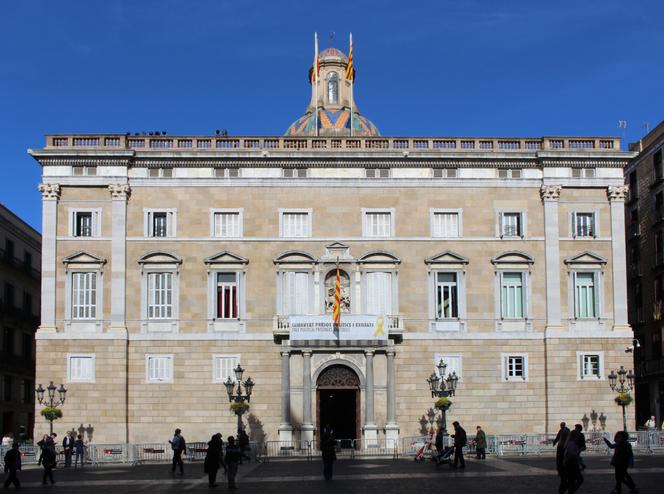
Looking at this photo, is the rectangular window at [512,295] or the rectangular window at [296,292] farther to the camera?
the rectangular window at [512,295]

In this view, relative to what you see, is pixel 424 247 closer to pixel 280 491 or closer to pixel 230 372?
pixel 230 372

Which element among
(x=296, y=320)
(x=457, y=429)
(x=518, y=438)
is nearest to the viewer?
(x=457, y=429)

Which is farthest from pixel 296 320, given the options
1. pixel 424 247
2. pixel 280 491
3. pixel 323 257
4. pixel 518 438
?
pixel 280 491

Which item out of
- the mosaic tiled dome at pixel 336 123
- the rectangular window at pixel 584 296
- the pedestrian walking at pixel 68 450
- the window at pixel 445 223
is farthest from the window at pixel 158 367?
the mosaic tiled dome at pixel 336 123

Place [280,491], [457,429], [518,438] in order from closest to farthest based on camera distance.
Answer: [280,491] < [457,429] < [518,438]

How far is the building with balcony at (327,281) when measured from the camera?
48375 millimetres

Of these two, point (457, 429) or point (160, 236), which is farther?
point (160, 236)

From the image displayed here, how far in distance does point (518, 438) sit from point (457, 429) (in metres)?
10.4

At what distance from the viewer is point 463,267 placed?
49500 mm

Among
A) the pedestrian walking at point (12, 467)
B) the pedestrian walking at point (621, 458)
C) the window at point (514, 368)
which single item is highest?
the window at point (514, 368)

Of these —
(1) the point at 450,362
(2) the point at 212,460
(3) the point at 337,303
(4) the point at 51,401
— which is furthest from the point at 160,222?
(2) the point at 212,460

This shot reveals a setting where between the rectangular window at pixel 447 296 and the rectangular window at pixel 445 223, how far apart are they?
1983 mm

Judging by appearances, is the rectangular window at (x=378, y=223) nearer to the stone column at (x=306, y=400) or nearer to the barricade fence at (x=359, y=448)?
the stone column at (x=306, y=400)

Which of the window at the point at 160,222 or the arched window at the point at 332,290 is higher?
the window at the point at 160,222
